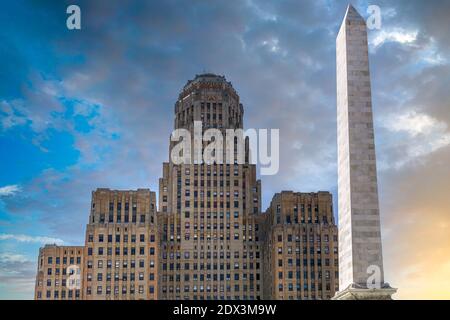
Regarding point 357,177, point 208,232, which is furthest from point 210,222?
point 357,177

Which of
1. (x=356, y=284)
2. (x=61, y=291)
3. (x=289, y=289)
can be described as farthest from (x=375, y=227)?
(x=61, y=291)

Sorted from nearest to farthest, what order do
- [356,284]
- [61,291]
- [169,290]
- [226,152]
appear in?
1. [356,284]
2. [61,291]
3. [169,290]
4. [226,152]

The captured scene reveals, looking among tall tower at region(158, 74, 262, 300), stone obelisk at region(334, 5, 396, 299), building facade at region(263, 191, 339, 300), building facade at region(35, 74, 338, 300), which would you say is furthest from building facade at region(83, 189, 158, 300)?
stone obelisk at region(334, 5, 396, 299)

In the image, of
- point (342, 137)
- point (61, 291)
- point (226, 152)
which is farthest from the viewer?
point (226, 152)

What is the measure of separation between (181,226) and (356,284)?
11975cm

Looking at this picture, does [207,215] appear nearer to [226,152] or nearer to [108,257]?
[226,152]

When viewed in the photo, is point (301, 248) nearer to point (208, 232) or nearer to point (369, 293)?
point (208, 232)

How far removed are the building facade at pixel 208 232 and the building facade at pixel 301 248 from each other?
247 millimetres

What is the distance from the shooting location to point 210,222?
176875 mm

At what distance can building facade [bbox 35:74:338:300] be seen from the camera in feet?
523

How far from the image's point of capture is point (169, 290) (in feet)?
559

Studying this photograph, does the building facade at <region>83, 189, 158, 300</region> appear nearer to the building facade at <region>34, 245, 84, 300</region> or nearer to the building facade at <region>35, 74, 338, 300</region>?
the building facade at <region>35, 74, 338, 300</region>

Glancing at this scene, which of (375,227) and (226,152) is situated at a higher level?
(226,152)

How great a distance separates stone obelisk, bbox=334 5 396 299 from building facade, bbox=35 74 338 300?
101 meters
